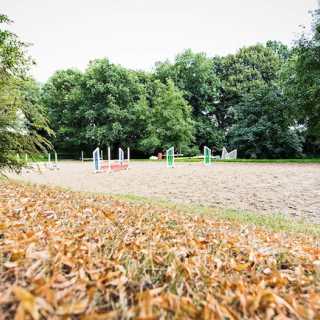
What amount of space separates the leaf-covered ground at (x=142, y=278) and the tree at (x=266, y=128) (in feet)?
84.9

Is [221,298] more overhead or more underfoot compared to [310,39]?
A: more underfoot

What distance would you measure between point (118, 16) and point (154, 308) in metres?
22.0

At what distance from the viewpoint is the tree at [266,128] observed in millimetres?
26344

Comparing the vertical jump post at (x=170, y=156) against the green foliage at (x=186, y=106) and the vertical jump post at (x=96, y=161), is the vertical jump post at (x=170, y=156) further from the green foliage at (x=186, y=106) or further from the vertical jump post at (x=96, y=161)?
the green foliage at (x=186, y=106)

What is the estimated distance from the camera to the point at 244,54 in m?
34.2

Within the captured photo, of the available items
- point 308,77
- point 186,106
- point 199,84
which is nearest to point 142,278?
point 308,77

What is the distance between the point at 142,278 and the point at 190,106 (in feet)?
101

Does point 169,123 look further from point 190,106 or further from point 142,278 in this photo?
point 142,278

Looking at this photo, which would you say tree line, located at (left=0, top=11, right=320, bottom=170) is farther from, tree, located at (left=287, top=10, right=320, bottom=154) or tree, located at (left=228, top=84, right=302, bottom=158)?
tree, located at (left=287, top=10, right=320, bottom=154)

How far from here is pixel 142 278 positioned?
1.27m

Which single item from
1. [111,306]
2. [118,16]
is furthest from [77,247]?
[118,16]

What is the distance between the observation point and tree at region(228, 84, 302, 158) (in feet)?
86.4

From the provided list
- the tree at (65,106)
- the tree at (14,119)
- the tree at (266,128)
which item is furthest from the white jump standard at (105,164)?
the tree at (65,106)

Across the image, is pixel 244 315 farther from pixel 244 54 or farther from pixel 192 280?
pixel 244 54
